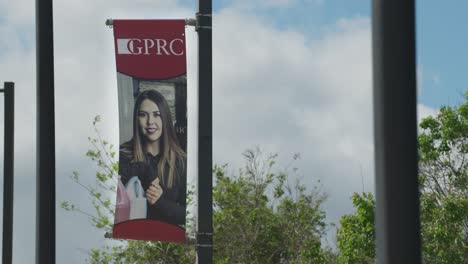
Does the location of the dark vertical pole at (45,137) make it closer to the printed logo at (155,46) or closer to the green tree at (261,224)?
the printed logo at (155,46)

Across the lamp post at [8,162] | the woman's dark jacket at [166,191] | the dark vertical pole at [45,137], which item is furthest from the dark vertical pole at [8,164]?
the dark vertical pole at [45,137]

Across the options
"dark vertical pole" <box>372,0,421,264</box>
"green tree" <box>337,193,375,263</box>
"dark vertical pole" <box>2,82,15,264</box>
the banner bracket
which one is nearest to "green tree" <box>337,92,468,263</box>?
"green tree" <box>337,193,375,263</box>

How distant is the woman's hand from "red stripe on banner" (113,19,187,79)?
1506mm

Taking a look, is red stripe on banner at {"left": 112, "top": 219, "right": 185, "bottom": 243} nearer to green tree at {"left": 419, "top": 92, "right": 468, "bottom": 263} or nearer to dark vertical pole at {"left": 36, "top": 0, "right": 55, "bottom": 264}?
dark vertical pole at {"left": 36, "top": 0, "right": 55, "bottom": 264}

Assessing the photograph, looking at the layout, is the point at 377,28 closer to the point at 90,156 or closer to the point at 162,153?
the point at 162,153

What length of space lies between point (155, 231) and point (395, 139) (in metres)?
9.12

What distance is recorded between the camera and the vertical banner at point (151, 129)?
15.4 metres

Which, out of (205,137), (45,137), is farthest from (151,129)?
(45,137)

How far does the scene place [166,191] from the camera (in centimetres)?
1540

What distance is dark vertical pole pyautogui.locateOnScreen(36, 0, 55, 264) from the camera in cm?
1303

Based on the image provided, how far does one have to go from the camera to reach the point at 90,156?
40.7 m

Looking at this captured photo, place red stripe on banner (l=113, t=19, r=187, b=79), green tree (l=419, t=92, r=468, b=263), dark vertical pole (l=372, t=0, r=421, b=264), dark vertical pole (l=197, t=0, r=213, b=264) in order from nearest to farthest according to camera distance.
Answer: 1. dark vertical pole (l=372, t=0, r=421, b=264)
2. dark vertical pole (l=197, t=0, r=213, b=264)
3. red stripe on banner (l=113, t=19, r=187, b=79)
4. green tree (l=419, t=92, r=468, b=263)

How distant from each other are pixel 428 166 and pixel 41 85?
29.9 metres

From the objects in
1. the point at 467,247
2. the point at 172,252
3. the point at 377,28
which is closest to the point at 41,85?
the point at 377,28
